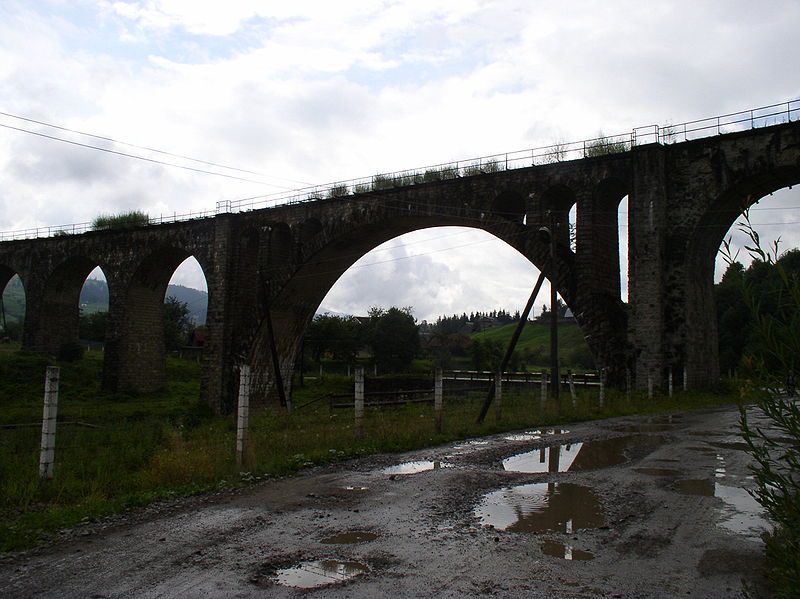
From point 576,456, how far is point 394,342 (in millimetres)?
47852

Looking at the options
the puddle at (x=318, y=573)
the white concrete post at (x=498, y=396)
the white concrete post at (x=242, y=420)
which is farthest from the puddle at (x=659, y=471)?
the white concrete post at (x=498, y=396)

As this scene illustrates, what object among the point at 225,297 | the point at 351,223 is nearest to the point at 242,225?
the point at 225,297

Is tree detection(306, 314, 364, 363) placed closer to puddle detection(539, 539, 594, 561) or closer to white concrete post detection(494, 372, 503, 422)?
white concrete post detection(494, 372, 503, 422)

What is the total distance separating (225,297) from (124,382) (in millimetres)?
8155

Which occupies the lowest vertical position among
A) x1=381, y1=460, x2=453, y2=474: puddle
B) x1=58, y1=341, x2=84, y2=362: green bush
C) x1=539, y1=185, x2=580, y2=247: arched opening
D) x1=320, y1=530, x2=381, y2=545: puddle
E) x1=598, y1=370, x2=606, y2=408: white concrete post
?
x1=381, y1=460, x2=453, y2=474: puddle

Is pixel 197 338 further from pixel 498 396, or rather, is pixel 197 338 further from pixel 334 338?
pixel 498 396

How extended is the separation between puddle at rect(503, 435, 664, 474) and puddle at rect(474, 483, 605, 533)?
1.24 metres

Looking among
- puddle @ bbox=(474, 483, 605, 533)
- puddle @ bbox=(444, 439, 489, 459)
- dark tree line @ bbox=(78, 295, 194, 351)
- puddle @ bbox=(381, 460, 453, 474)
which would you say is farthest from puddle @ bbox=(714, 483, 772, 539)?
dark tree line @ bbox=(78, 295, 194, 351)

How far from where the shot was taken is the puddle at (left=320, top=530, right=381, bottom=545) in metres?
4.95

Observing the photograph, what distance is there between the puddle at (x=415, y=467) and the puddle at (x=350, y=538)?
292cm

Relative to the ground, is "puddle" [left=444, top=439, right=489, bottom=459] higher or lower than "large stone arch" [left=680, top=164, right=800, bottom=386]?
lower

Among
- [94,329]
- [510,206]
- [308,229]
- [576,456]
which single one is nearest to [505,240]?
[510,206]

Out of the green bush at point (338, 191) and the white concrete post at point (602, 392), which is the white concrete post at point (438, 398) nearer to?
the white concrete post at point (602, 392)

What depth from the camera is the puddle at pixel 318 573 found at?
4.05 m
